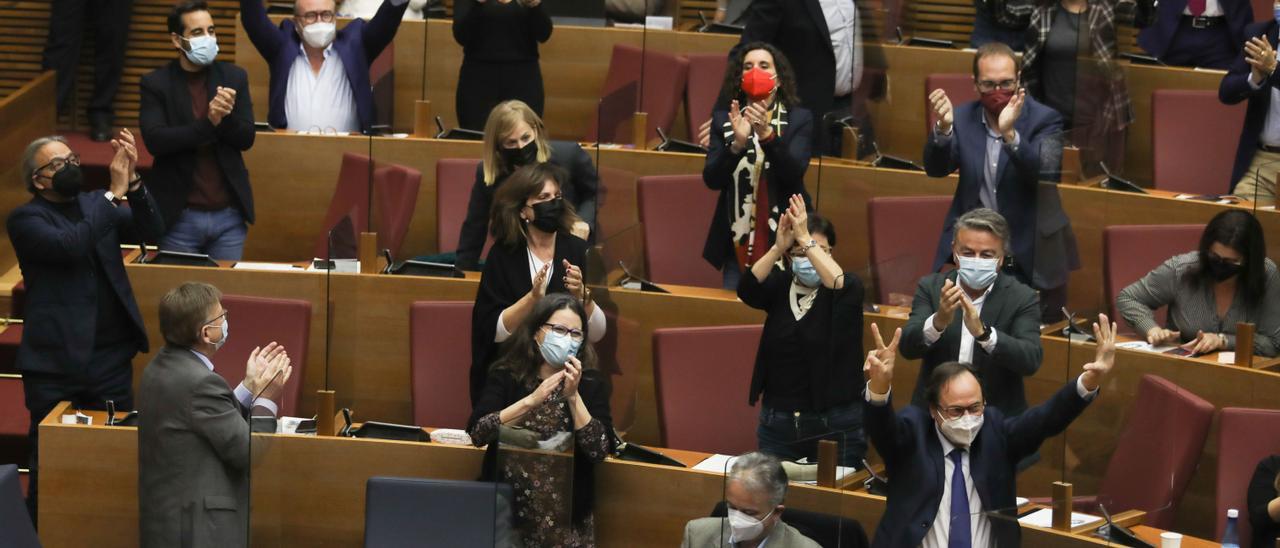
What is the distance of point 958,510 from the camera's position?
12.3 feet

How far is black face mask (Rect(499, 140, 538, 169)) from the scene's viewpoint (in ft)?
15.8

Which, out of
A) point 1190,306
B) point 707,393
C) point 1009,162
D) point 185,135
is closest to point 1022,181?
point 1009,162

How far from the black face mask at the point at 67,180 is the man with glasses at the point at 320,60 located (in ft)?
4.00

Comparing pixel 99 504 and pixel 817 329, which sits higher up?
pixel 817 329

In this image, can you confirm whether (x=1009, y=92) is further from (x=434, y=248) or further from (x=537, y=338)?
(x=434, y=248)

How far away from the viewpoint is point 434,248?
580 centimetres

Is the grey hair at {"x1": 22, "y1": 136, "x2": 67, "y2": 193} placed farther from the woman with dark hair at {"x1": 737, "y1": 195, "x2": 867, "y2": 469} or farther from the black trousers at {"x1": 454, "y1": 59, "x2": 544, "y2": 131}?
the woman with dark hair at {"x1": 737, "y1": 195, "x2": 867, "y2": 469}

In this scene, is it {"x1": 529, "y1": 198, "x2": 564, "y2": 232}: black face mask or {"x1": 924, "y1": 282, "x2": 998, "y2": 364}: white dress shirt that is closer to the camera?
{"x1": 924, "y1": 282, "x2": 998, "y2": 364}: white dress shirt

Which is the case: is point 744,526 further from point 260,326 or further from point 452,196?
point 452,196

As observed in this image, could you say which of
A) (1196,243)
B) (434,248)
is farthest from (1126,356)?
(434,248)

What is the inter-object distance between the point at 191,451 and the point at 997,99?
2127 millimetres

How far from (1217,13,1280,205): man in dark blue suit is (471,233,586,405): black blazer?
2.09m

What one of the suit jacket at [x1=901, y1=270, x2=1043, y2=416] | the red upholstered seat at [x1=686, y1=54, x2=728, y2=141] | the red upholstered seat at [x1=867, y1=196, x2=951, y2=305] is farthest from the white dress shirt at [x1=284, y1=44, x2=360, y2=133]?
the suit jacket at [x1=901, y1=270, x2=1043, y2=416]

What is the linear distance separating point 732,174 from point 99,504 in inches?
69.7
